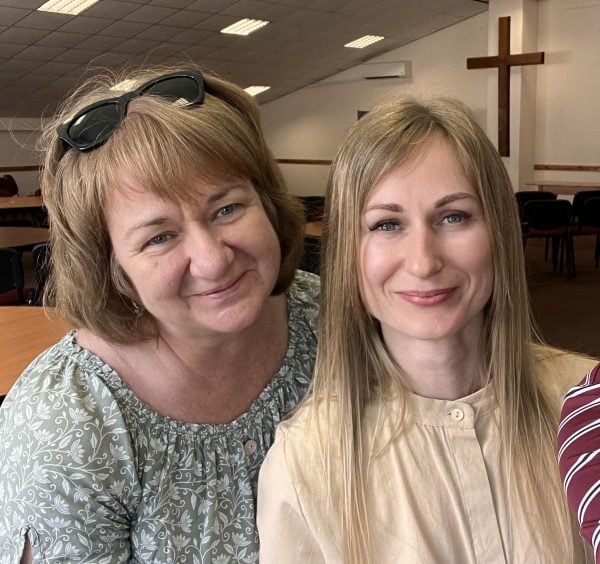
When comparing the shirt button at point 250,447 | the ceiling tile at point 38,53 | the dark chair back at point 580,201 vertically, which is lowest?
the dark chair back at point 580,201

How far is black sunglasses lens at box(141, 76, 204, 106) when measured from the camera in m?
1.33

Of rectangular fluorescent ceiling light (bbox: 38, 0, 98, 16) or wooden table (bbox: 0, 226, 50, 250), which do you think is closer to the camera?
wooden table (bbox: 0, 226, 50, 250)

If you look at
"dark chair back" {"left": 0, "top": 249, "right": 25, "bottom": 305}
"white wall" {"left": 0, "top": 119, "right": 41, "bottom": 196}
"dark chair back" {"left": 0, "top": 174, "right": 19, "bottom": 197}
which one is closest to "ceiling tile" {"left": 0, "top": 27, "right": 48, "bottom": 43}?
"dark chair back" {"left": 0, "top": 174, "right": 19, "bottom": 197}

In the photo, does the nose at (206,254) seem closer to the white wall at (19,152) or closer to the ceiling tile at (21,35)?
the ceiling tile at (21,35)

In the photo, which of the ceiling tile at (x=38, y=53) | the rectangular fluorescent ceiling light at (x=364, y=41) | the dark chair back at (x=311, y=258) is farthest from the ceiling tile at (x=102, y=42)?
the dark chair back at (x=311, y=258)

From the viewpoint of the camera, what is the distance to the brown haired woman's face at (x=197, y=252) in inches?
48.5

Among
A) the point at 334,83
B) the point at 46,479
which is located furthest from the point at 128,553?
the point at 334,83

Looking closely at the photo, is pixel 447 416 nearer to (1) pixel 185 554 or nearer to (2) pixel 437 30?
(1) pixel 185 554

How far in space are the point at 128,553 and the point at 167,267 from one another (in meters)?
0.60

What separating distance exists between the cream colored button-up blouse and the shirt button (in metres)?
0.14

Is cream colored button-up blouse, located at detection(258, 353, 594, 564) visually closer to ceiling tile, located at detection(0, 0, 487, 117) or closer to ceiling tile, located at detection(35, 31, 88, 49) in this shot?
ceiling tile, located at detection(0, 0, 487, 117)

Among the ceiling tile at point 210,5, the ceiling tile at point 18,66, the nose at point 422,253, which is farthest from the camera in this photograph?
Result: the ceiling tile at point 18,66

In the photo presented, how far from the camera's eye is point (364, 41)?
12719 mm

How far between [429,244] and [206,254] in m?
0.37
